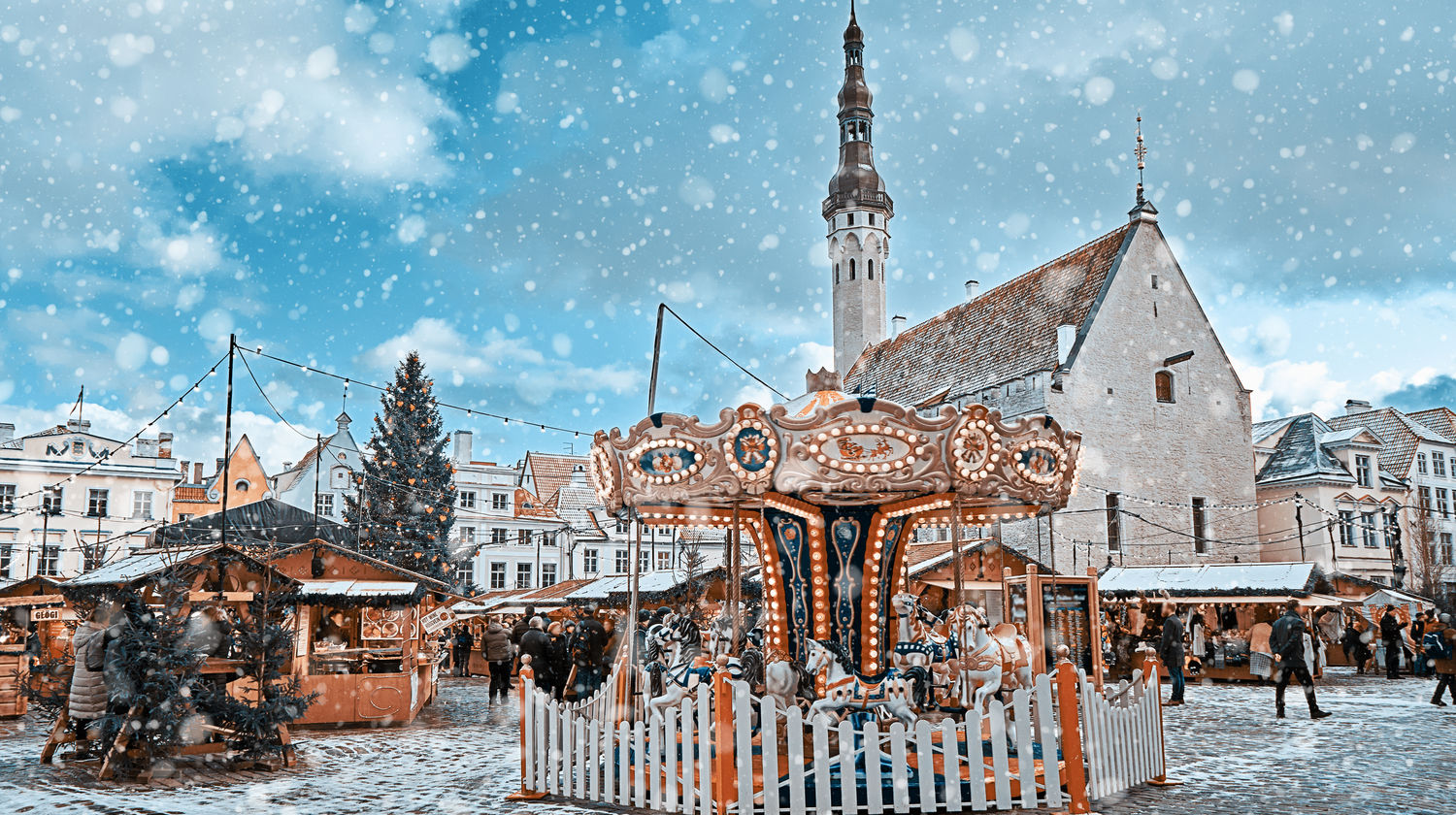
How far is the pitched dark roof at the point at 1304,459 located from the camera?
34.3 metres

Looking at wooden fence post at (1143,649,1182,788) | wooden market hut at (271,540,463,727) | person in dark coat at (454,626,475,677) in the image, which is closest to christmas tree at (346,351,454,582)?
person in dark coat at (454,626,475,677)

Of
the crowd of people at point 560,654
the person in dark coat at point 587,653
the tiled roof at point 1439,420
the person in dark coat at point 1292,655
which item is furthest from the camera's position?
the tiled roof at point 1439,420

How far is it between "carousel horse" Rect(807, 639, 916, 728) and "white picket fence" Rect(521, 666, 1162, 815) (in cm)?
25

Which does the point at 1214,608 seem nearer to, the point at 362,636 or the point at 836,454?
the point at 362,636

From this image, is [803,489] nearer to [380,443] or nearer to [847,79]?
[380,443]

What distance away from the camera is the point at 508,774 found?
1031 cm

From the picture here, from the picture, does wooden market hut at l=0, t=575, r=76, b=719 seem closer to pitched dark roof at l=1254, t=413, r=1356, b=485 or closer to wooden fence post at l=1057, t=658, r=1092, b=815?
wooden fence post at l=1057, t=658, r=1092, b=815

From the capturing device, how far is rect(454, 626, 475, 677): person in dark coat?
26.6 meters

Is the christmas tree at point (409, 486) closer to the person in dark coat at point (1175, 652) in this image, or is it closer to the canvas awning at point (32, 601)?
the canvas awning at point (32, 601)

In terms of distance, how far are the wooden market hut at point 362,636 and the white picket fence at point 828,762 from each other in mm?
4942

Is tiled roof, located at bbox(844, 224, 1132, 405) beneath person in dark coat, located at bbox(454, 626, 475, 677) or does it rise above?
above

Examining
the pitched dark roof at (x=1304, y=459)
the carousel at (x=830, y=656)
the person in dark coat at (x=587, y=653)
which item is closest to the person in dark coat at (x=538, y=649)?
the person in dark coat at (x=587, y=653)

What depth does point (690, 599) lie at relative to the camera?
25594 mm

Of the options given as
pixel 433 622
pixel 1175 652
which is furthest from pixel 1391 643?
pixel 433 622
